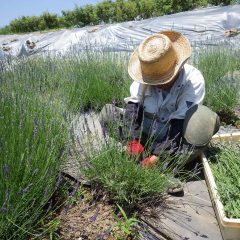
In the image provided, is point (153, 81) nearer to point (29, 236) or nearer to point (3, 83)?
point (3, 83)

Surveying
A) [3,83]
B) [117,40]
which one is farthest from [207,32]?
[3,83]

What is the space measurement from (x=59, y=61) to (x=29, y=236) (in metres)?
3.47

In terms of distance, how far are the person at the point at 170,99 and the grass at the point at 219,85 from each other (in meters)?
1.06

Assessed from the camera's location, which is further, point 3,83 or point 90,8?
point 90,8

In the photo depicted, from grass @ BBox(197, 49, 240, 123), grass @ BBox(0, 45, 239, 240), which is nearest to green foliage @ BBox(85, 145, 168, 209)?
grass @ BBox(0, 45, 239, 240)

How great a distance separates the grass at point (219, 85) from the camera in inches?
157

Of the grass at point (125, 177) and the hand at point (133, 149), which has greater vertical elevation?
the hand at point (133, 149)

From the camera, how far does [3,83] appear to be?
2625 mm

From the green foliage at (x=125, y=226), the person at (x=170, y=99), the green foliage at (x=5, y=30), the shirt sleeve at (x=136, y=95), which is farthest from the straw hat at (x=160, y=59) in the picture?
the green foliage at (x=5, y=30)

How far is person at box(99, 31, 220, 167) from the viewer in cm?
282

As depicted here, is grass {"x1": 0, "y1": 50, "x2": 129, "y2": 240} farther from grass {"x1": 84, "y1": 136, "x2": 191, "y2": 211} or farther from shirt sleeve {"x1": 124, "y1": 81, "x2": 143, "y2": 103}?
shirt sleeve {"x1": 124, "y1": 81, "x2": 143, "y2": 103}

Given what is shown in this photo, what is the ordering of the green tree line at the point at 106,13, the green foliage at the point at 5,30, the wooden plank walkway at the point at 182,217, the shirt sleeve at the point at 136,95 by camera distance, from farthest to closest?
the green foliage at the point at 5,30
the green tree line at the point at 106,13
the shirt sleeve at the point at 136,95
the wooden plank walkway at the point at 182,217

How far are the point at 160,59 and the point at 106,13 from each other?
21.4 metres

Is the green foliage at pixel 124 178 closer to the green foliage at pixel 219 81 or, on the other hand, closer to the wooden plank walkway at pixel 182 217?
the wooden plank walkway at pixel 182 217
